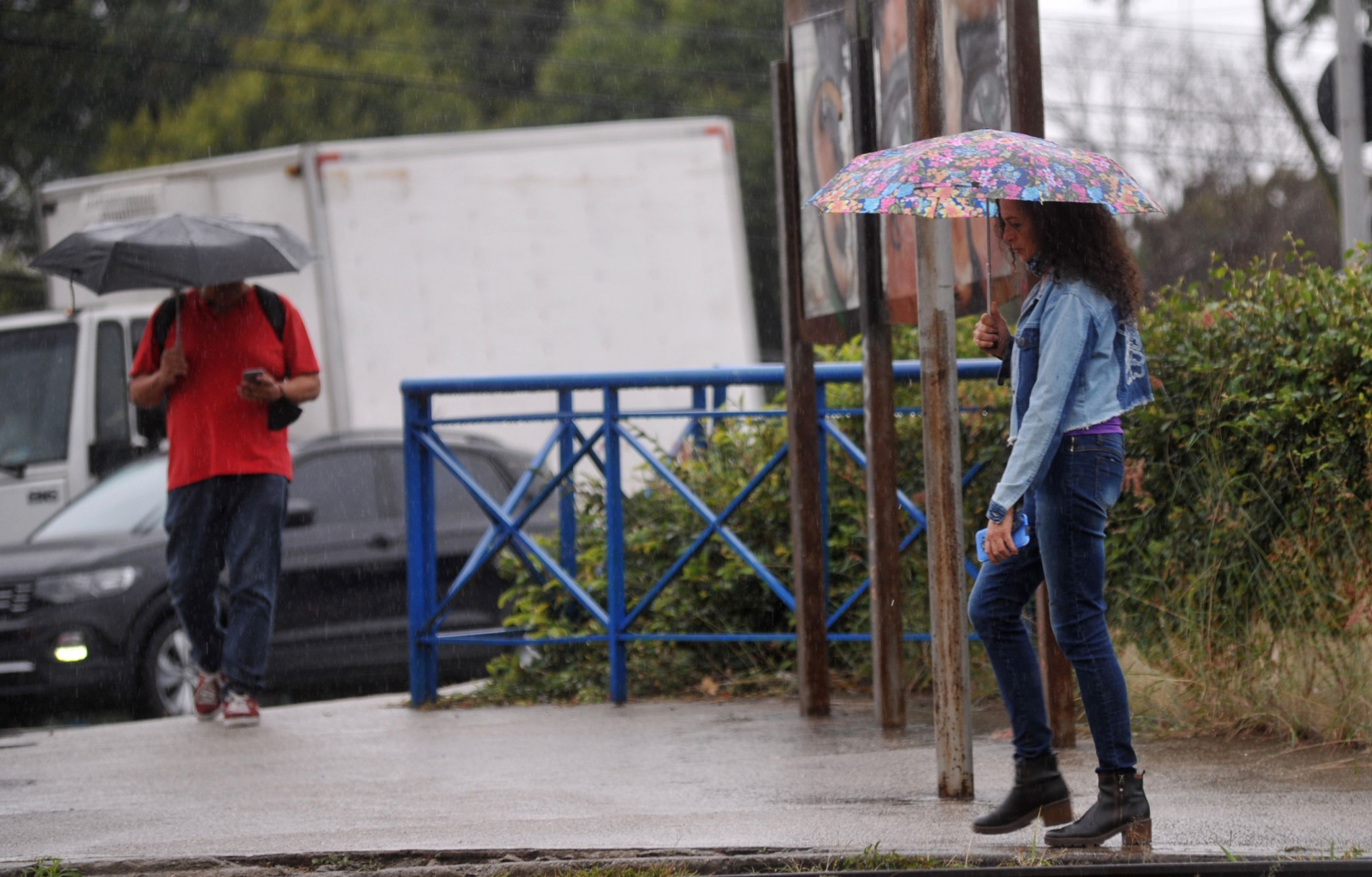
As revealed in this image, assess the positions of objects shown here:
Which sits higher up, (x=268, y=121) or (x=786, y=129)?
(x=268, y=121)

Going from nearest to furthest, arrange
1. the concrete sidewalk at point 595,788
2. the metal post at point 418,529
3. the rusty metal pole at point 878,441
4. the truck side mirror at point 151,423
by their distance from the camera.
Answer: the concrete sidewalk at point 595,788 → the rusty metal pole at point 878,441 → the metal post at point 418,529 → the truck side mirror at point 151,423

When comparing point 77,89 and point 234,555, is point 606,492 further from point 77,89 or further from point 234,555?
point 77,89

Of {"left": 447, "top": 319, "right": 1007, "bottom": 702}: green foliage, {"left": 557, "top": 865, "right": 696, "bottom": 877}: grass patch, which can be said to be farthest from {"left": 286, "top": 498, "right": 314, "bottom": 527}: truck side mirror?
{"left": 557, "top": 865, "right": 696, "bottom": 877}: grass patch

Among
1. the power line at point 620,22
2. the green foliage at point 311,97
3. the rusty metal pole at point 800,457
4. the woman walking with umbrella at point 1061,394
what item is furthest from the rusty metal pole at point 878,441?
the power line at point 620,22

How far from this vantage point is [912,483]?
7199 mm

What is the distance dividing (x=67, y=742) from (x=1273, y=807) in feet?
15.7

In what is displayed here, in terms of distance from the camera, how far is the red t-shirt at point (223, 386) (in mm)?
6945

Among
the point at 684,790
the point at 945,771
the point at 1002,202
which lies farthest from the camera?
the point at 684,790

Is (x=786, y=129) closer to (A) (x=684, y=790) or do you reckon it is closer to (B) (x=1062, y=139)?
(A) (x=684, y=790)

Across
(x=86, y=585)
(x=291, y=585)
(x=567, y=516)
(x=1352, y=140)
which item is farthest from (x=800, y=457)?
(x=86, y=585)

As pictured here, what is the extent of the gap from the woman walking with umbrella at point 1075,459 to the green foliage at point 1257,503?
60.6 inches

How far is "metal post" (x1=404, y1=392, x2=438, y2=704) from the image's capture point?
Result: 293 inches

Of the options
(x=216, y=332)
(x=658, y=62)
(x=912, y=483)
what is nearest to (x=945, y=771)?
(x=912, y=483)

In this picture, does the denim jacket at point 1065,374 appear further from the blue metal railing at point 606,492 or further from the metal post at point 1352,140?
the metal post at point 1352,140
